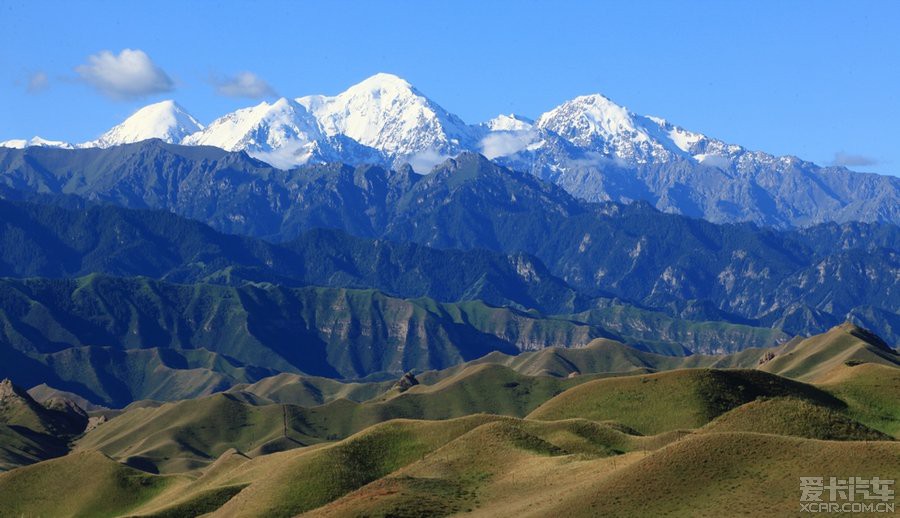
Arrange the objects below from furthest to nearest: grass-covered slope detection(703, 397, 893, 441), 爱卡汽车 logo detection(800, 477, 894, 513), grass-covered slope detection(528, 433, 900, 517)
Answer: grass-covered slope detection(703, 397, 893, 441), grass-covered slope detection(528, 433, 900, 517), 爱卡汽车 logo detection(800, 477, 894, 513)

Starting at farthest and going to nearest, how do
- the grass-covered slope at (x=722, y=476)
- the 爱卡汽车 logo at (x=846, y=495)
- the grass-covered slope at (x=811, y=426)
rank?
the grass-covered slope at (x=811, y=426) < the grass-covered slope at (x=722, y=476) < the 爱卡汽车 logo at (x=846, y=495)

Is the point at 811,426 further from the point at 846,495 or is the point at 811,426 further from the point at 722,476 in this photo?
the point at 846,495

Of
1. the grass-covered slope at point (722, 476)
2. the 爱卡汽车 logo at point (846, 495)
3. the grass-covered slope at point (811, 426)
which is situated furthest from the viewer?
the grass-covered slope at point (811, 426)

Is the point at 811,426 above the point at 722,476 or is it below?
above

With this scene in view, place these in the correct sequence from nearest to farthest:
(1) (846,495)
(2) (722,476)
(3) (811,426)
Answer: (1) (846,495), (2) (722,476), (3) (811,426)

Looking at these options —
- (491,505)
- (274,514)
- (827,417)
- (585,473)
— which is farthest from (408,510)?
(827,417)

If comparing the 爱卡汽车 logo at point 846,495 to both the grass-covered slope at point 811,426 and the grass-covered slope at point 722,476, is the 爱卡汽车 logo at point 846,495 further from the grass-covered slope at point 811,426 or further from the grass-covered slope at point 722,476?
the grass-covered slope at point 811,426

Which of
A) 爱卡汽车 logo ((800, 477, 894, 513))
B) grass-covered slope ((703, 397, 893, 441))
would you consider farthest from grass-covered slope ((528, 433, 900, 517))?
grass-covered slope ((703, 397, 893, 441))

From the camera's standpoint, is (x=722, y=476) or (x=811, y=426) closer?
(x=722, y=476)

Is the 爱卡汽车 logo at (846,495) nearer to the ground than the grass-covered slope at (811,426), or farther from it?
nearer to the ground

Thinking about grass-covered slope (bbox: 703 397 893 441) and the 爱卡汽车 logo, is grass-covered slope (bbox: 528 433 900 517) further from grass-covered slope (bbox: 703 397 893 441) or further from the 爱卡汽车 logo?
grass-covered slope (bbox: 703 397 893 441)

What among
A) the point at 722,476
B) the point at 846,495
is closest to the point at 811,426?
the point at 722,476

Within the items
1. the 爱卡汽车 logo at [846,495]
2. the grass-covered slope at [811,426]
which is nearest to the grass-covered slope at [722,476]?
the 爱卡汽车 logo at [846,495]

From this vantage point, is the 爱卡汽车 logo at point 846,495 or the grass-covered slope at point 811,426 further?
the grass-covered slope at point 811,426
